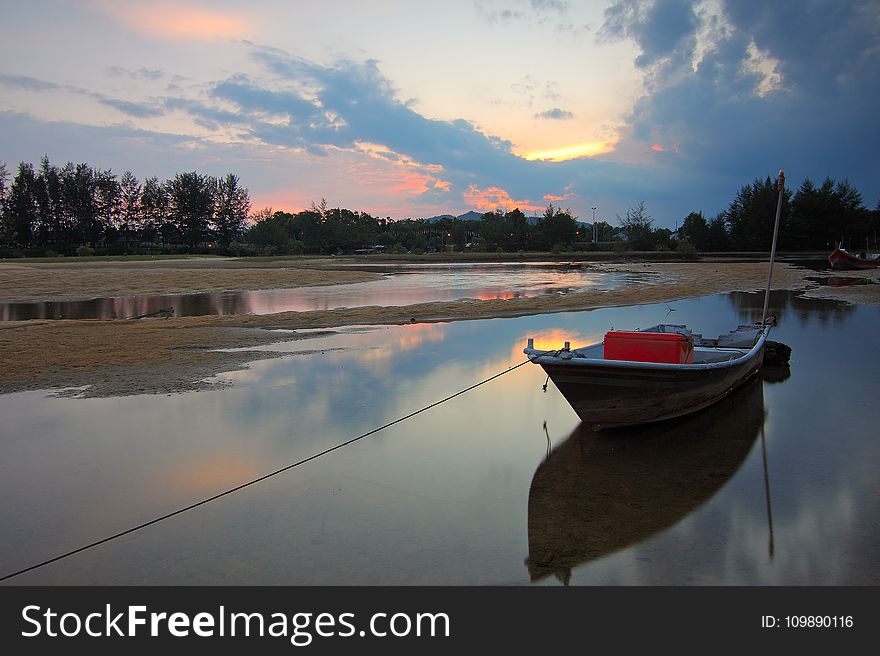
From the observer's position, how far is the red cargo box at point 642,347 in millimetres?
8102

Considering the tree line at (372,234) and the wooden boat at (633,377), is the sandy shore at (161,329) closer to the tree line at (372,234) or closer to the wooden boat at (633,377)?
the wooden boat at (633,377)

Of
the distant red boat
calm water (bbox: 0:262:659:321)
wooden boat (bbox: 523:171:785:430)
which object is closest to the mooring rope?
wooden boat (bbox: 523:171:785:430)

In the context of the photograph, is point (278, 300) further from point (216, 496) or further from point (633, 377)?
point (633, 377)

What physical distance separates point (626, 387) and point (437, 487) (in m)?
2.77

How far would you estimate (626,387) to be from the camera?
7.49 meters

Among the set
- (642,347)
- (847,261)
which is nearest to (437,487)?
(642,347)

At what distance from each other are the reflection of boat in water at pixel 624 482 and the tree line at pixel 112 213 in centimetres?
7646

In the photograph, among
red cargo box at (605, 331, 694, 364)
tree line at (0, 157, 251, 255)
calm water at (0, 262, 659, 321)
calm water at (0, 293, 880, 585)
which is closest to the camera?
calm water at (0, 293, 880, 585)

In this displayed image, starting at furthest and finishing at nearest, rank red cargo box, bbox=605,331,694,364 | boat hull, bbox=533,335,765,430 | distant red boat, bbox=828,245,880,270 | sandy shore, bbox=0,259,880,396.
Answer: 1. distant red boat, bbox=828,245,880,270
2. sandy shore, bbox=0,259,880,396
3. red cargo box, bbox=605,331,694,364
4. boat hull, bbox=533,335,765,430

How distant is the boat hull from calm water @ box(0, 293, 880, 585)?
0.35 meters

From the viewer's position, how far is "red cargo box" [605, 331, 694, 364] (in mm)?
8102

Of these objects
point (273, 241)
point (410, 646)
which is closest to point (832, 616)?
point (410, 646)

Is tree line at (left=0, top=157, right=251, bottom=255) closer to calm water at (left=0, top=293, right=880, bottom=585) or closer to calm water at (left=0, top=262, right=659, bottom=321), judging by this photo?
calm water at (left=0, top=262, right=659, bottom=321)

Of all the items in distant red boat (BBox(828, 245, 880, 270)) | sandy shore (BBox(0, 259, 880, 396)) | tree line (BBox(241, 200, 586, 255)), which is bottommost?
sandy shore (BBox(0, 259, 880, 396))
